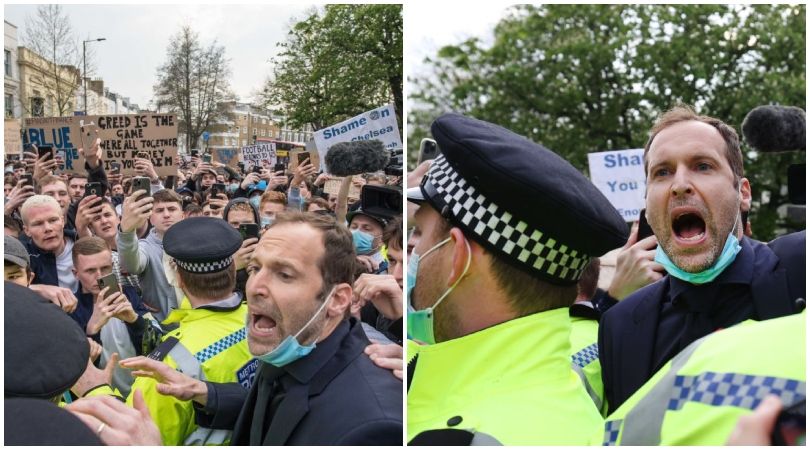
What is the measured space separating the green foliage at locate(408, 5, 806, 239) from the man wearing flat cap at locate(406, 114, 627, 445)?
11588 millimetres

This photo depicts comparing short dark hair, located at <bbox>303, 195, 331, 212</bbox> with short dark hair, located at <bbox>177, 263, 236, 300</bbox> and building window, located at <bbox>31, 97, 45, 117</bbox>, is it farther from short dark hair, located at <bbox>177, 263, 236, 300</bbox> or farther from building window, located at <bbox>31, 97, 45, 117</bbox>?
building window, located at <bbox>31, 97, 45, 117</bbox>

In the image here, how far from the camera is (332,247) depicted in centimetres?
241

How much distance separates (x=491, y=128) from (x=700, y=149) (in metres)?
0.76

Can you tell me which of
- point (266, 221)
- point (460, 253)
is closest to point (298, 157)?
point (266, 221)

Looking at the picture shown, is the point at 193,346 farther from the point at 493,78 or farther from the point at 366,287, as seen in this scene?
the point at 493,78

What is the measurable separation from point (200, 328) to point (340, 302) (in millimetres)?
565

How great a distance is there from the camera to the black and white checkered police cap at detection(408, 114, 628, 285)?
5.54 feet

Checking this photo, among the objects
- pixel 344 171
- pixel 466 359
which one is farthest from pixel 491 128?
Result: pixel 344 171

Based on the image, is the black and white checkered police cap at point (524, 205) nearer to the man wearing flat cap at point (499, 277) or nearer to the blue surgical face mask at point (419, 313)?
the man wearing flat cap at point (499, 277)

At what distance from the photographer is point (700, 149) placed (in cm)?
229

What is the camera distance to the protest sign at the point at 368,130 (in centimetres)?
265

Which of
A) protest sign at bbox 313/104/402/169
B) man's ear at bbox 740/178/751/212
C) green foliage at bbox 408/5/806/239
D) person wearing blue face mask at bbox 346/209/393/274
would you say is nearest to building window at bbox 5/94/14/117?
protest sign at bbox 313/104/402/169

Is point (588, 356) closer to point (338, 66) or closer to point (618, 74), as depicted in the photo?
point (338, 66)

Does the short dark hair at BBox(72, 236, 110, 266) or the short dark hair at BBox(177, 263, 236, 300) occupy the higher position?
the short dark hair at BBox(72, 236, 110, 266)
